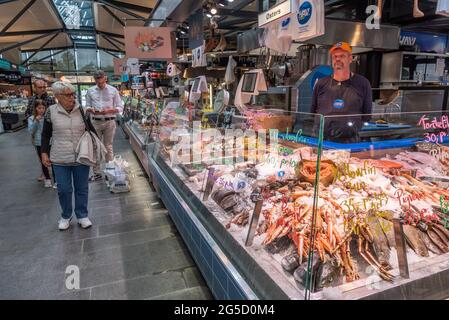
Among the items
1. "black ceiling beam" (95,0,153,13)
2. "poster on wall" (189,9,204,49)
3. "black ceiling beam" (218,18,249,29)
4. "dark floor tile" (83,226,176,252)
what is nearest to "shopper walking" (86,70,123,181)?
"poster on wall" (189,9,204,49)

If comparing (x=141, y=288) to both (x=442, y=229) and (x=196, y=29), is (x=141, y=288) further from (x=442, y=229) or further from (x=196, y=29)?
(x=196, y=29)

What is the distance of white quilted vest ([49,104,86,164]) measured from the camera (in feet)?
11.8

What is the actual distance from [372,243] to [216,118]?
317 centimetres

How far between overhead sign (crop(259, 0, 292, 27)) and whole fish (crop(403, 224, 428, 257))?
110 inches

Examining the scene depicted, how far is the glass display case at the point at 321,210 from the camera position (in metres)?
1.60

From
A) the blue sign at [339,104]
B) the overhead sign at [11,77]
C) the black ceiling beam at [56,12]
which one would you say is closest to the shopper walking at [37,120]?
the blue sign at [339,104]

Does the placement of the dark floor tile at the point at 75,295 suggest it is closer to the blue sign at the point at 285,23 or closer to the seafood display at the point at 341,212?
the seafood display at the point at 341,212

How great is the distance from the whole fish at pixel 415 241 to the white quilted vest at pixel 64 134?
3561 mm

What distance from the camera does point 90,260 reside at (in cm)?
323

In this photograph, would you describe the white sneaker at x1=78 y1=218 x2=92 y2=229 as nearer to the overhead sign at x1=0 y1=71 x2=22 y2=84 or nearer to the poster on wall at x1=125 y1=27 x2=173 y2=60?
the poster on wall at x1=125 y1=27 x2=173 y2=60

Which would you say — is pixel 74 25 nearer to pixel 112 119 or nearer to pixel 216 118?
pixel 112 119

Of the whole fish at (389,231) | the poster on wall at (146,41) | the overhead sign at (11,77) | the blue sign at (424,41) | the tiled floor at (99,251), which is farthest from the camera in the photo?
the overhead sign at (11,77)

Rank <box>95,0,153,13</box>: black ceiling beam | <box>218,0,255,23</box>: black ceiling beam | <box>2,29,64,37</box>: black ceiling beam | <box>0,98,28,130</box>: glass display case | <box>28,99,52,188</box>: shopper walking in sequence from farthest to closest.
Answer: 1. <box>2,29,64,37</box>: black ceiling beam
2. <box>0,98,28,130</box>: glass display case
3. <box>95,0,153,13</box>: black ceiling beam
4. <box>218,0,255,23</box>: black ceiling beam
5. <box>28,99,52,188</box>: shopper walking

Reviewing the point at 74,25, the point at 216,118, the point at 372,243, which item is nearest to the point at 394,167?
the point at 372,243
